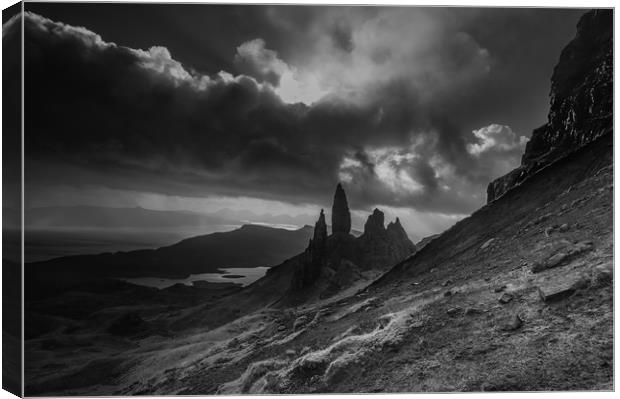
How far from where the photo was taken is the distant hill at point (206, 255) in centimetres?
1251

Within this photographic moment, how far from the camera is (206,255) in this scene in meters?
13.2

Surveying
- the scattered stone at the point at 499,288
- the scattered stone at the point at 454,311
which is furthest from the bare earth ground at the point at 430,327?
the scattered stone at the point at 499,288

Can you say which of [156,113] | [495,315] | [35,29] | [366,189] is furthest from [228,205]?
[495,315]

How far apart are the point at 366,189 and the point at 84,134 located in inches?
376

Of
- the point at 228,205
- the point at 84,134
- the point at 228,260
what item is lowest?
the point at 228,260

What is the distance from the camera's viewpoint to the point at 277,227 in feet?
42.7

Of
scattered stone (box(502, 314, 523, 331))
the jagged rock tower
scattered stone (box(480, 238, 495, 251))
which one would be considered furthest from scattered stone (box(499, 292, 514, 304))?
the jagged rock tower

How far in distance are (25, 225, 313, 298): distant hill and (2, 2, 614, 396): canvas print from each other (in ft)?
0.25

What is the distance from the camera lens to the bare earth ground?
9.29m

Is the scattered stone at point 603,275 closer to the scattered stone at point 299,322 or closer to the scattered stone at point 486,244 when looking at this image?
the scattered stone at point 486,244

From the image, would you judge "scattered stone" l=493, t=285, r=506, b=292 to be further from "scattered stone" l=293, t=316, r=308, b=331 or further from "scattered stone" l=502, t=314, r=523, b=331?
"scattered stone" l=293, t=316, r=308, b=331

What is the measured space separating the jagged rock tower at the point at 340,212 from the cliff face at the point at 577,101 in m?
5.05

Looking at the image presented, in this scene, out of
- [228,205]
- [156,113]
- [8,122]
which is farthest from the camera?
[228,205]

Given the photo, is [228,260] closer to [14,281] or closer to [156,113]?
[156,113]
